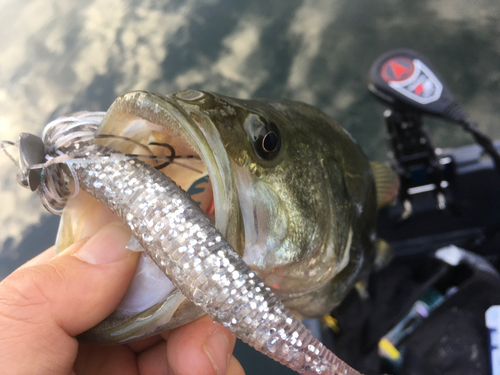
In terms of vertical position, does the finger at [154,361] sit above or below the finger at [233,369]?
above

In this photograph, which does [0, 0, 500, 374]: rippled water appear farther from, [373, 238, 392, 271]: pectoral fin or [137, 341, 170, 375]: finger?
[137, 341, 170, 375]: finger

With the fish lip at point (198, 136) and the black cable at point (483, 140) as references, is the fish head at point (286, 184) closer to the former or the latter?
the fish lip at point (198, 136)

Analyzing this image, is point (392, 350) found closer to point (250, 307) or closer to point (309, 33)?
point (250, 307)

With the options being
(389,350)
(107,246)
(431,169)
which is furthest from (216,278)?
(431,169)

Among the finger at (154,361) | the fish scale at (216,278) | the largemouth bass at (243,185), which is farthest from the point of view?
the finger at (154,361)

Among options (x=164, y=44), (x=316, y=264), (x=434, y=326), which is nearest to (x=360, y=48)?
(x=164, y=44)

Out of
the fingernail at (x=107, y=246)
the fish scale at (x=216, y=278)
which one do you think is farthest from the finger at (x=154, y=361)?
the fish scale at (x=216, y=278)

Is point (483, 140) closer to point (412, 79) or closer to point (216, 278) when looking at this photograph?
point (412, 79)
